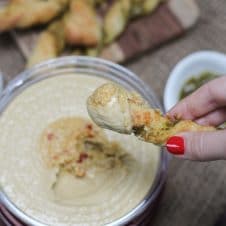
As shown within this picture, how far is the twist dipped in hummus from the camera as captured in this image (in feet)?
2.82

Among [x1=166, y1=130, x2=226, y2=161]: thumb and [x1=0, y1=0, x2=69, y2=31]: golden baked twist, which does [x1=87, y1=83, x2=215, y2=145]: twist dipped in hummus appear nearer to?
[x1=166, y1=130, x2=226, y2=161]: thumb

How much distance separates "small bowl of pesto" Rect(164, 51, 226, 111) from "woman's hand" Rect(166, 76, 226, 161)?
18 cm

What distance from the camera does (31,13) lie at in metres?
1.32

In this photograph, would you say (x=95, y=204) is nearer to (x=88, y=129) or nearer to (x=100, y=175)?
(x=100, y=175)

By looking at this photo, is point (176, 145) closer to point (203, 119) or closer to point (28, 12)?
point (203, 119)

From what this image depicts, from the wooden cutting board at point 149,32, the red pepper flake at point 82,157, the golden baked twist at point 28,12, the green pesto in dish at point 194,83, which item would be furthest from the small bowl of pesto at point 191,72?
the golden baked twist at point 28,12

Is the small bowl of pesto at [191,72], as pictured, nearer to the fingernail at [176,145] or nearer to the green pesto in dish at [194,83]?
the green pesto in dish at [194,83]

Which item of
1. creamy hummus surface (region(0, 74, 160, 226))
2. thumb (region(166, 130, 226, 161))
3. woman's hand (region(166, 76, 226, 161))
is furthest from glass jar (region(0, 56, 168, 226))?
thumb (region(166, 130, 226, 161))

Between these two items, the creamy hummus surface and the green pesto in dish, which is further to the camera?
the green pesto in dish

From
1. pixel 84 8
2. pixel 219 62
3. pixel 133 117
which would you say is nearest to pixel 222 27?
pixel 219 62

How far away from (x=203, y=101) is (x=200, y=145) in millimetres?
220

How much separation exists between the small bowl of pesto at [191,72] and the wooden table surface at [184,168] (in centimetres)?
7

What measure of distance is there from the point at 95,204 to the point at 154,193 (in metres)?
0.13

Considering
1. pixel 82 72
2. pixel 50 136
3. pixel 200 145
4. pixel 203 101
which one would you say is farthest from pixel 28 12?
pixel 200 145
